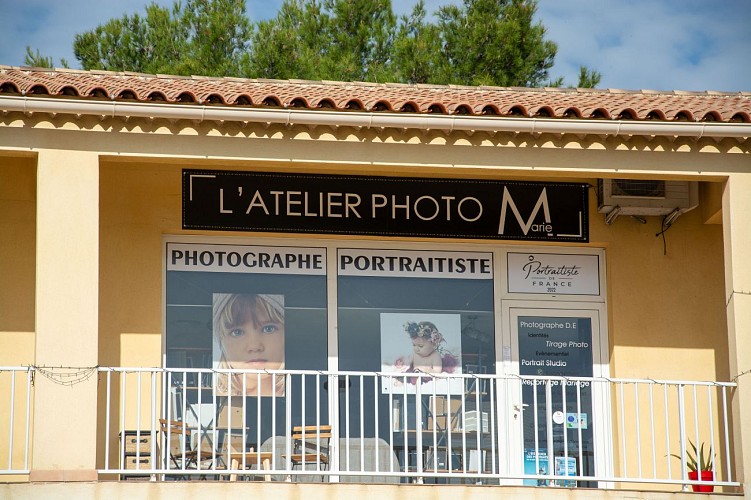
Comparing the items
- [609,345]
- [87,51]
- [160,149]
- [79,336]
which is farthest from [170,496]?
[87,51]

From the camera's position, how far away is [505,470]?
11344 millimetres

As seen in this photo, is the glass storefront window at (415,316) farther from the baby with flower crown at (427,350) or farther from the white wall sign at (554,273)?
the white wall sign at (554,273)

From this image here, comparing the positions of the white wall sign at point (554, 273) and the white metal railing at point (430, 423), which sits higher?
the white wall sign at point (554, 273)

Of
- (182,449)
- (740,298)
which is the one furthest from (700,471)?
(182,449)

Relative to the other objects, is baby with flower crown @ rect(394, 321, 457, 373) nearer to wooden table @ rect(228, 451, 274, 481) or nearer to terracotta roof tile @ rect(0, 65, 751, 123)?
A: wooden table @ rect(228, 451, 274, 481)

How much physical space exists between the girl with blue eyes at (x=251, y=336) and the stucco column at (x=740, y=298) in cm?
431

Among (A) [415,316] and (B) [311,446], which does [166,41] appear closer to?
(A) [415,316]

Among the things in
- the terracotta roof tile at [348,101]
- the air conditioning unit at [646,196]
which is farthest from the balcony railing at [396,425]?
the terracotta roof tile at [348,101]

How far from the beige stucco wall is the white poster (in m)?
1.50

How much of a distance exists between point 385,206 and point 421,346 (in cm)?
149

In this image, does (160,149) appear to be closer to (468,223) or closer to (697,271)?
(468,223)

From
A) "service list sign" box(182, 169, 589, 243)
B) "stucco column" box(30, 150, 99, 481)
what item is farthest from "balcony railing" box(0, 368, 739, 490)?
"service list sign" box(182, 169, 589, 243)

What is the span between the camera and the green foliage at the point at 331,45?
2145 cm

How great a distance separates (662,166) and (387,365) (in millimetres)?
3430
